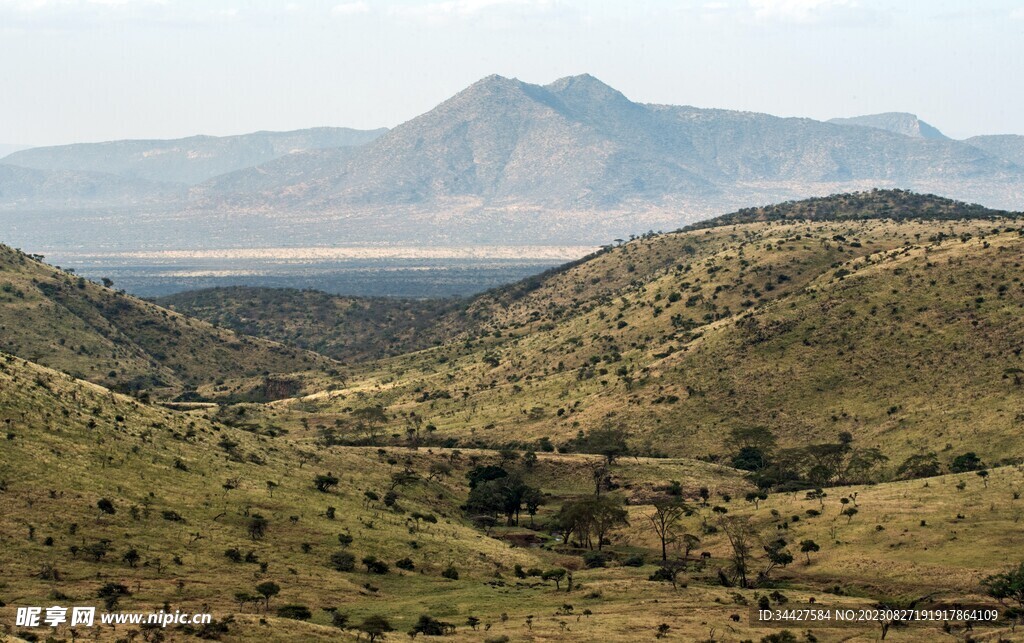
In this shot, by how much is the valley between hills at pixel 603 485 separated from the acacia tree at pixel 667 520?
43 centimetres

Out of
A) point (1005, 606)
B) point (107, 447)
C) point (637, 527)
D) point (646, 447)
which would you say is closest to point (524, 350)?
point (646, 447)

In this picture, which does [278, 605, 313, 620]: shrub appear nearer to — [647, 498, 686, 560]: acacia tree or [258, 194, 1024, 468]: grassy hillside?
[647, 498, 686, 560]: acacia tree

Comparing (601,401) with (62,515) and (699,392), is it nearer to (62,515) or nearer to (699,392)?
(699,392)

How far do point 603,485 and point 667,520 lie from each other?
20.6 metres

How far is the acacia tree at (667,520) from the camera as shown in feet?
293

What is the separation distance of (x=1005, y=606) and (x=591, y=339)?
11509cm

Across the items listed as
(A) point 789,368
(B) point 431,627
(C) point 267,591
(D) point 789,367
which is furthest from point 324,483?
(D) point 789,367

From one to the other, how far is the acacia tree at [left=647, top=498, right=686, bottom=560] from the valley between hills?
429 mm

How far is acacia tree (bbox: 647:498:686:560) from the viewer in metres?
89.3

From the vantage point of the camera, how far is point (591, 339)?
180 metres

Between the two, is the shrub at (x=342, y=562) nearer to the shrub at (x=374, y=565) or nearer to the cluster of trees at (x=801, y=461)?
the shrub at (x=374, y=565)

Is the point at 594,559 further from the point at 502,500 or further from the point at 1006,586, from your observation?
the point at 1006,586

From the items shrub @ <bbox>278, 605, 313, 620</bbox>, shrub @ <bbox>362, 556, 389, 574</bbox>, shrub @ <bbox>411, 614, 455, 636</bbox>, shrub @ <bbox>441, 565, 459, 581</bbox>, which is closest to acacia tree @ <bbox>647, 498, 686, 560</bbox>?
shrub @ <bbox>441, 565, 459, 581</bbox>

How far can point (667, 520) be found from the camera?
306ft
